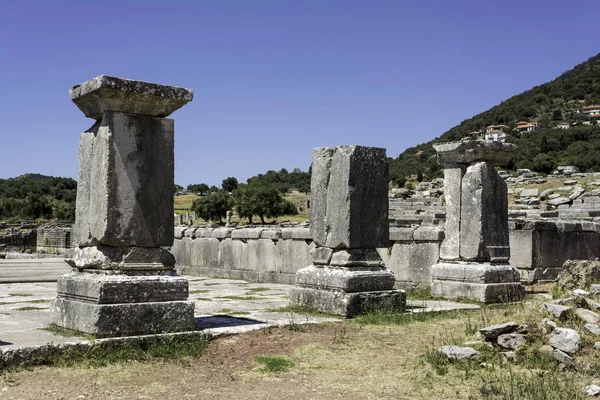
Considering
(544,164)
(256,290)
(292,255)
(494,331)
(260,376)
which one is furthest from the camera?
(544,164)

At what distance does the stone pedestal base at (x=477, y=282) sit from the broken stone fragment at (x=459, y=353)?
3.99 metres

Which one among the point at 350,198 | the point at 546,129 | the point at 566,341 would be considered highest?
the point at 546,129

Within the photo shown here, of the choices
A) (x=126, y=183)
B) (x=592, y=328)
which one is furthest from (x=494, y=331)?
(x=126, y=183)

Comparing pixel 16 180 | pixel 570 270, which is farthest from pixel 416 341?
pixel 16 180

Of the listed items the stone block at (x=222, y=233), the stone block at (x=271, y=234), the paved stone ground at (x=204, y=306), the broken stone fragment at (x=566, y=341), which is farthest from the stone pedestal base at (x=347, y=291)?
the stone block at (x=222, y=233)

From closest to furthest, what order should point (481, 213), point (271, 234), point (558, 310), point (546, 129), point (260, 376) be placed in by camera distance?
1. point (260, 376)
2. point (558, 310)
3. point (481, 213)
4. point (271, 234)
5. point (546, 129)

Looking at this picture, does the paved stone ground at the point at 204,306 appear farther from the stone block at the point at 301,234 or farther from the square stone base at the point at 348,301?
the stone block at the point at 301,234

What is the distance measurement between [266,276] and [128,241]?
298 inches

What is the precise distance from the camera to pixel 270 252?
525 inches

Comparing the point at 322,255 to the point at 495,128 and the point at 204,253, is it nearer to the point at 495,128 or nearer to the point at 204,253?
the point at 204,253

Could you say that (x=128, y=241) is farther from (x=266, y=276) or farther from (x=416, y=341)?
(x=266, y=276)

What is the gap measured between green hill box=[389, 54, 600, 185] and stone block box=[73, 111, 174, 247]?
145 ft

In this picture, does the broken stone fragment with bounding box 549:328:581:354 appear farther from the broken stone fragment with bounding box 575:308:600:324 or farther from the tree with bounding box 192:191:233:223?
the tree with bounding box 192:191:233:223

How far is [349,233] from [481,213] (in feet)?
8.36
